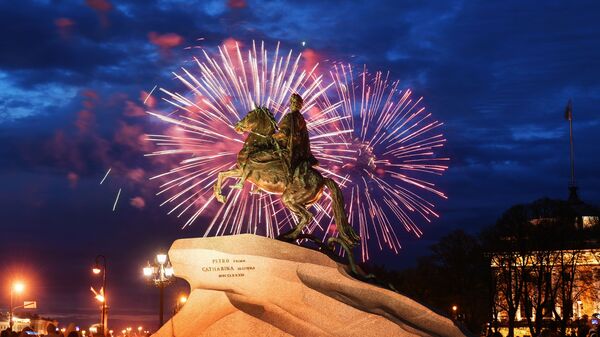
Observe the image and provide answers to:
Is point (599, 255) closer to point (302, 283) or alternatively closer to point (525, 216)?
point (525, 216)

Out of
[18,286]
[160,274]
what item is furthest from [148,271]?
[18,286]

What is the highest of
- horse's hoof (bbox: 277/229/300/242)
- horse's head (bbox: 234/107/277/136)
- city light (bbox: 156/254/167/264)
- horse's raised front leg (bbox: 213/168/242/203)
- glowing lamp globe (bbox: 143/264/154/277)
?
horse's head (bbox: 234/107/277/136)

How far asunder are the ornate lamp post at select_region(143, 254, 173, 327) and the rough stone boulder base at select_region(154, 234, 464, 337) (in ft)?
34.3

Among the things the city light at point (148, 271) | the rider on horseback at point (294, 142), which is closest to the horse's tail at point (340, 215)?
the rider on horseback at point (294, 142)

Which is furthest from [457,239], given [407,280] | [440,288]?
[407,280]

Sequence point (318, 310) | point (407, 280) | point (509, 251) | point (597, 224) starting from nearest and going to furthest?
point (318, 310), point (509, 251), point (597, 224), point (407, 280)

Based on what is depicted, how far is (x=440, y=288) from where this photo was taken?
225 feet

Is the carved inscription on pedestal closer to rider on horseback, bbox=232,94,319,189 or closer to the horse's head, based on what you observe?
rider on horseback, bbox=232,94,319,189

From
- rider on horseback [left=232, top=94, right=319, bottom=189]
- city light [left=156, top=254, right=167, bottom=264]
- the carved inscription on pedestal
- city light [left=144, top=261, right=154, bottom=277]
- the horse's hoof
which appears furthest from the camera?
city light [left=144, top=261, right=154, bottom=277]

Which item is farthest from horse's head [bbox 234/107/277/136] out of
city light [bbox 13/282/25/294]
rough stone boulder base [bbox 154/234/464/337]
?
city light [bbox 13/282/25/294]

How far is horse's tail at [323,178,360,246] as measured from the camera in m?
18.4

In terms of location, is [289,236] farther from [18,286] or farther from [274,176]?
[18,286]

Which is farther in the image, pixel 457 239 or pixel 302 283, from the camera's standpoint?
pixel 457 239

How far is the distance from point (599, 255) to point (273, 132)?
50.9 metres
